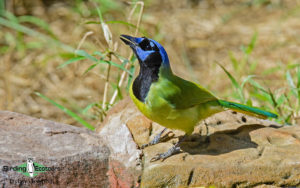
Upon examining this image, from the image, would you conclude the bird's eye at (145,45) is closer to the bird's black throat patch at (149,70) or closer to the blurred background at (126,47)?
the bird's black throat patch at (149,70)

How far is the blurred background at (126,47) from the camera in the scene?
20.4 feet

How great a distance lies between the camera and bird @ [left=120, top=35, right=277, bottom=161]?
3.54 m

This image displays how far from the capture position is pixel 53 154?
3.28 metres

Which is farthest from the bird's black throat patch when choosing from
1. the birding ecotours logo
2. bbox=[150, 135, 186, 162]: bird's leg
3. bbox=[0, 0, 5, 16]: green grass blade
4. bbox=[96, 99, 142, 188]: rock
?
bbox=[0, 0, 5, 16]: green grass blade

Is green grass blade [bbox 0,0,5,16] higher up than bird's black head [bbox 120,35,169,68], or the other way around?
bird's black head [bbox 120,35,169,68]

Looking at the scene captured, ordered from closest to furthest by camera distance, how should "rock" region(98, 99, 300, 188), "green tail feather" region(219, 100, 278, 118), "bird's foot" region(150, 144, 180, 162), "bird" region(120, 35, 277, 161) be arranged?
1. "rock" region(98, 99, 300, 188)
2. "bird's foot" region(150, 144, 180, 162)
3. "bird" region(120, 35, 277, 161)
4. "green tail feather" region(219, 100, 278, 118)

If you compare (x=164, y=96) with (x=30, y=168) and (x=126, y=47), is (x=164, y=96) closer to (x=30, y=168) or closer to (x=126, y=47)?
(x=30, y=168)

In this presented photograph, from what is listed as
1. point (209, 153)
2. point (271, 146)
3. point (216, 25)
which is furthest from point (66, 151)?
point (216, 25)

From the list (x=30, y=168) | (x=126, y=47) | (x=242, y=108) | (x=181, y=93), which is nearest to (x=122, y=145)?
(x=181, y=93)

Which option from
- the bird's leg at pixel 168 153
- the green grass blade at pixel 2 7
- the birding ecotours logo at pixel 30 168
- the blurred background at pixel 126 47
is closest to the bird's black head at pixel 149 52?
the bird's leg at pixel 168 153

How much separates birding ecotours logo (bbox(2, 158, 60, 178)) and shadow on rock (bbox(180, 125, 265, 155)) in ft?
3.77

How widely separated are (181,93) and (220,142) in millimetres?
529

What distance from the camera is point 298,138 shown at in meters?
3.77

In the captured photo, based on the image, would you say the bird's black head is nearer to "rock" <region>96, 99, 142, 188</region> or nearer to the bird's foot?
"rock" <region>96, 99, 142, 188</region>
